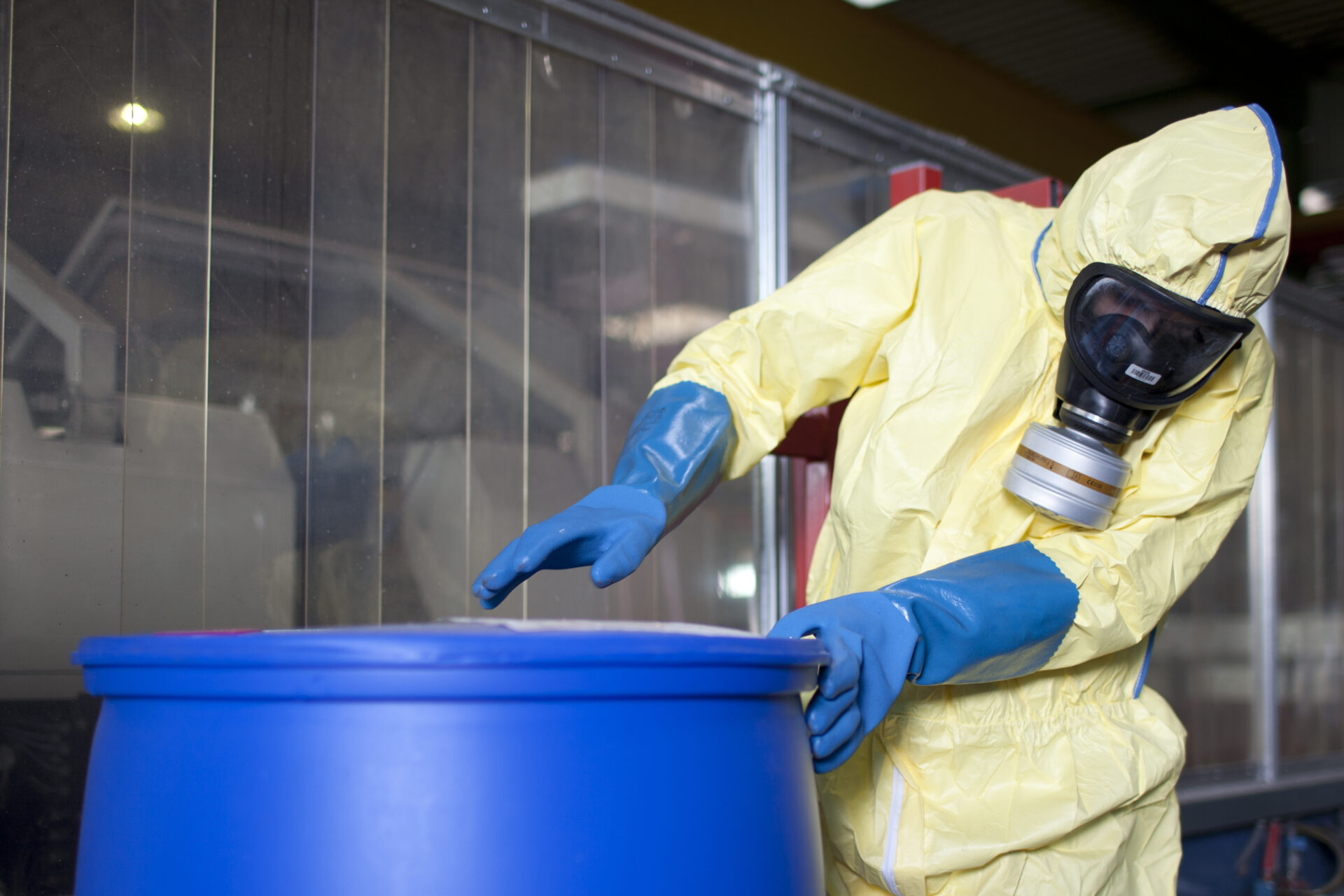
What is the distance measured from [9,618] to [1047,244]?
1.02 meters

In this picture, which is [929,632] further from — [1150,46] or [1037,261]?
[1150,46]

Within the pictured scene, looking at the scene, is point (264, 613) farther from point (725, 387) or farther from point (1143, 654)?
point (1143, 654)

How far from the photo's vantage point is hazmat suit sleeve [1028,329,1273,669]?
3.12ft

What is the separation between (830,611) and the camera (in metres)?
0.80

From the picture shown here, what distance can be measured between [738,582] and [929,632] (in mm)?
889

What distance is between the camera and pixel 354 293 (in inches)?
51.4

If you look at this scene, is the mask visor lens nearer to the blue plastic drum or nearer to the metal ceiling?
the blue plastic drum

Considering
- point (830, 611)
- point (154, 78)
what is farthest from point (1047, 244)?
point (154, 78)

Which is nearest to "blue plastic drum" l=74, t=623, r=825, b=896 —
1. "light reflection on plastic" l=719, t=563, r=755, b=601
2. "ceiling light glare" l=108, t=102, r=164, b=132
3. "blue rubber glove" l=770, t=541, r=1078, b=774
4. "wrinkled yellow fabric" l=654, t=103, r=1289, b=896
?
"blue rubber glove" l=770, t=541, r=1078, b=774

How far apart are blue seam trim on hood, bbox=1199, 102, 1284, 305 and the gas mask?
1.2 inches

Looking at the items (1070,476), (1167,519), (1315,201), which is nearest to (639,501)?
(1070,476)

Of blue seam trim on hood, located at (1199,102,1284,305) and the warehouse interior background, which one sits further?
the warehouse interior background

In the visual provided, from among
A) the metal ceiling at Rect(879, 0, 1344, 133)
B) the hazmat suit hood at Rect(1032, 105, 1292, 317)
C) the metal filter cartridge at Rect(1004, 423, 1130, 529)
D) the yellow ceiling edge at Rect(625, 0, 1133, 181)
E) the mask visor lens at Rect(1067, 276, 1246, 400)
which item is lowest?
the metal filter cartridge at Rect(1004, 423, 1130, 529)

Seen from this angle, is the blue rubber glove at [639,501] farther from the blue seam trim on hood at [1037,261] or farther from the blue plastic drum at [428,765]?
the blue seam trim on hood at [1037,261]
